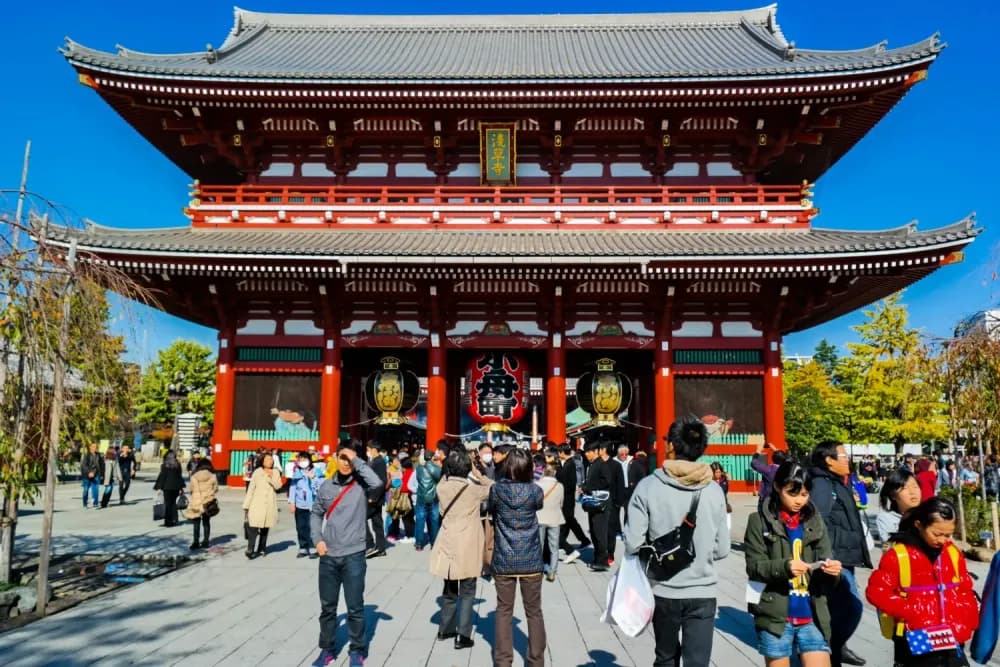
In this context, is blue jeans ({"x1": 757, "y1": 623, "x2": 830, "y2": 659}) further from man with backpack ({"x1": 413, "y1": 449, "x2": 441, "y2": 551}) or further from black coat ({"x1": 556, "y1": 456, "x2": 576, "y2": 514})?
man with backpack ({"x1": 413, "y1": 449, "x2": 441, "y2": 551})

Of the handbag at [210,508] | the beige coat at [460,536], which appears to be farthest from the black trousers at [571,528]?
the handbag at [210,508]

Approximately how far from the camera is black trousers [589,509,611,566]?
9281 mm

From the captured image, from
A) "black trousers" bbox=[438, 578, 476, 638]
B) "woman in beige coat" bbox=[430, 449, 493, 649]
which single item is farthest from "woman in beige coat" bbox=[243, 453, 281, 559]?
"woman in beige coat" bbox=[430, 449, 493, 649]

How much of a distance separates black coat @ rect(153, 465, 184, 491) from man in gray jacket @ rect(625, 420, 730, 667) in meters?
11.6

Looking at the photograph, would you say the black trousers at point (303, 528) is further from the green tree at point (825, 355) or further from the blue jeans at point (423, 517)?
the green tree at point (825, 355)

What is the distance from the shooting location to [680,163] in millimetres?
18703

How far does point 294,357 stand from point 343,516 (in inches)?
519

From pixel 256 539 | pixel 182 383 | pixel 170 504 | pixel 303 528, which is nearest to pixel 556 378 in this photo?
pixel 303 528

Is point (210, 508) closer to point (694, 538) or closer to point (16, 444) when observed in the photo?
point (16, 444)

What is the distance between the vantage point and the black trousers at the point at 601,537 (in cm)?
928

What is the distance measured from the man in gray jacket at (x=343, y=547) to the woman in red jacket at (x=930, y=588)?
12.5 feet

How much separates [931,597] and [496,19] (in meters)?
26.0

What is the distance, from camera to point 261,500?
9992mm

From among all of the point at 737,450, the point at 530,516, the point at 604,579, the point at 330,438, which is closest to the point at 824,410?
A: the point at 737,450
